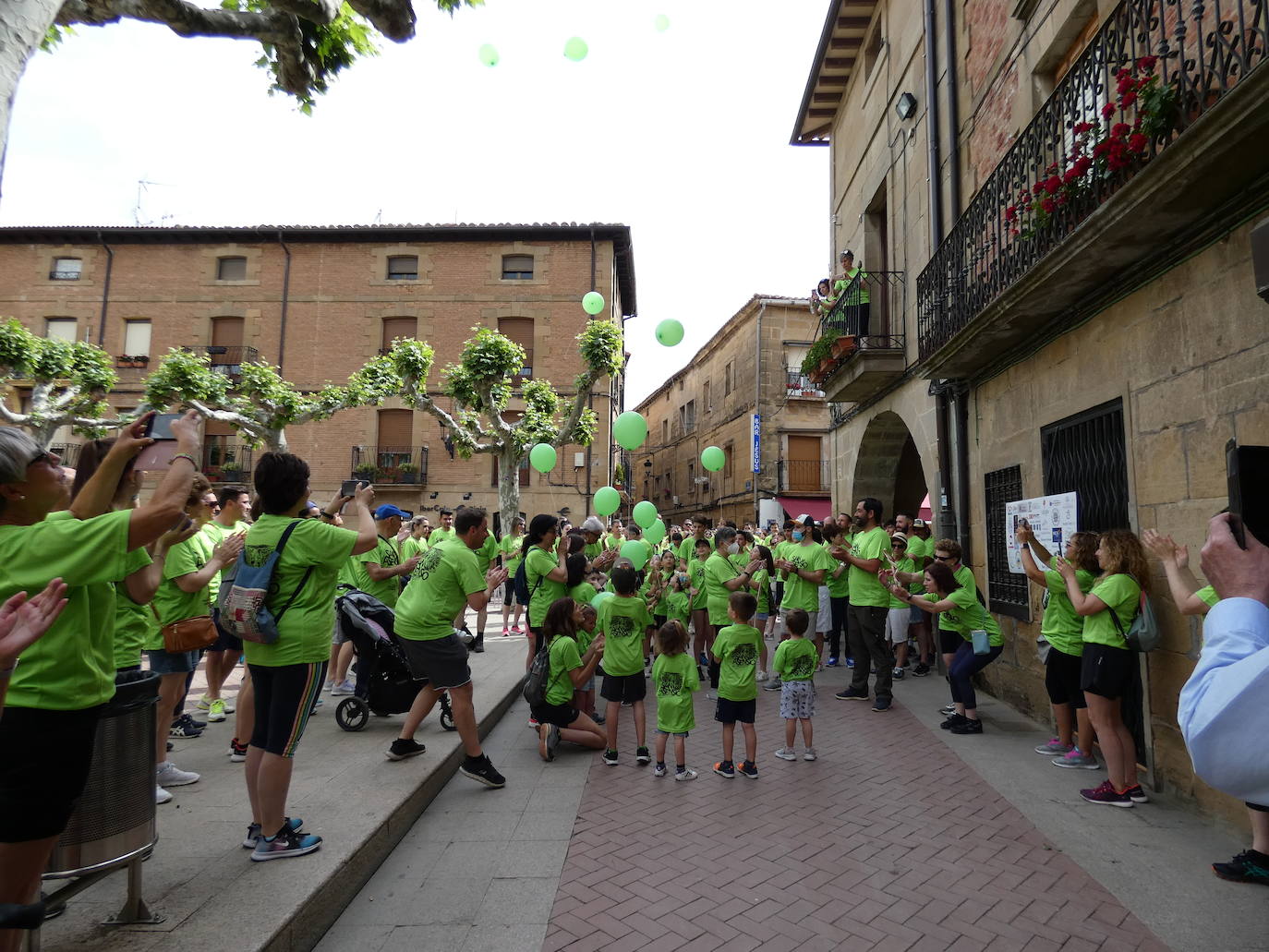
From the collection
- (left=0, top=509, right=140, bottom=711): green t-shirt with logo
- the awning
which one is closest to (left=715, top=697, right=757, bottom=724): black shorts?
(left=0, top=509, right=140, bottom=711): green t-shirt with logo

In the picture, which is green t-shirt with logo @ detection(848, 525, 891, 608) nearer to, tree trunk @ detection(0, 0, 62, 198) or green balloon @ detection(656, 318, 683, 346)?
green balloon @ detection(656, 318, 683, 346)

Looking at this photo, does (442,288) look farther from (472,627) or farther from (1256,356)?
(1256,356)

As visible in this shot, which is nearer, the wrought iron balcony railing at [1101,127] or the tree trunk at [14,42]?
the tree trunk at [14,42]

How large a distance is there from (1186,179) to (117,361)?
30271 millimetres

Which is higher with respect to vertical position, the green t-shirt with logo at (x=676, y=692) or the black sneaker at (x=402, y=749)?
the green t-shirt with logo at (x=676, y=692)

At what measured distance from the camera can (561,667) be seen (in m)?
5.76

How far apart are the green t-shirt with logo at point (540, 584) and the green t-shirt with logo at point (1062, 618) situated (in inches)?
152

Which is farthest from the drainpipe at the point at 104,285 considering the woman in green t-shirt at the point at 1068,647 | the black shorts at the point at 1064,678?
the black shorts at the point at 1064,678

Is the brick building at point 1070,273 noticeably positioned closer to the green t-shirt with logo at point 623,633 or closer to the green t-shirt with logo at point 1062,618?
the green t-shirt with logo at point 1062,618

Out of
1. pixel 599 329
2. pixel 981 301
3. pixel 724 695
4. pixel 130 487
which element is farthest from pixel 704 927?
pixel 599 329

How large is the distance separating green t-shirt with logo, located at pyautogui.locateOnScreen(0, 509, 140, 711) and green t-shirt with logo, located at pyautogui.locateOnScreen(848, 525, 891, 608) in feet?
21.4

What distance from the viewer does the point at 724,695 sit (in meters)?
5.36

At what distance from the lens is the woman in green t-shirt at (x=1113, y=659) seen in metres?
4.70

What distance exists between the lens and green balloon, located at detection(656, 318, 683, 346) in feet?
33.6
